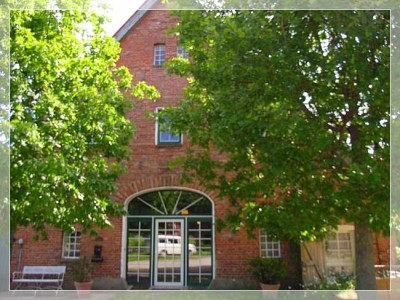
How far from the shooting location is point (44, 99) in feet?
19.5

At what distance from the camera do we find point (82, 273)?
11633mm

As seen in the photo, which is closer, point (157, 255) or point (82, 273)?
point (82, 273)

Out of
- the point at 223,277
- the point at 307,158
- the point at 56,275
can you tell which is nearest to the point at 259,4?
the point at 307,158

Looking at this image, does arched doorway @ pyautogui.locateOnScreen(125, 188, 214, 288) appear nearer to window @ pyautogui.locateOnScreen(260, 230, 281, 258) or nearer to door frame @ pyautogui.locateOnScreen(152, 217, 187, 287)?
door frame @ pyautogui.locateOnScreen(152, 217, 187, 287)

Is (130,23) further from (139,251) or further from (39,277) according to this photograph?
(39,277)

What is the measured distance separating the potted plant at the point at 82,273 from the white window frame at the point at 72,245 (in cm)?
34

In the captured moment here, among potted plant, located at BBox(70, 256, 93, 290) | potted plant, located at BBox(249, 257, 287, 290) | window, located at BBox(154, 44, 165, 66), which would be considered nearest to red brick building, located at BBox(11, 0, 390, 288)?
potted plant, located at BBox(70, 256, 93, 290)

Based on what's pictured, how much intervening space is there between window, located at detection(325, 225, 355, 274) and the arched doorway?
3.21m

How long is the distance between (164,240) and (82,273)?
2421 millimetres

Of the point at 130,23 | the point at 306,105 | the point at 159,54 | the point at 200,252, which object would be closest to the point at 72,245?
the point at 200,252

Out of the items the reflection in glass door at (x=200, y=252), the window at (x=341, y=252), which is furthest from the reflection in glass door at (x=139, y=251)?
the window at (x=341, y=252)

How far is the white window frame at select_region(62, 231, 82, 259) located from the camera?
12.5m

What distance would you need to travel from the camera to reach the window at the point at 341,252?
11.7 metres

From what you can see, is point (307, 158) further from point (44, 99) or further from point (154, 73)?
point (154, 73)
